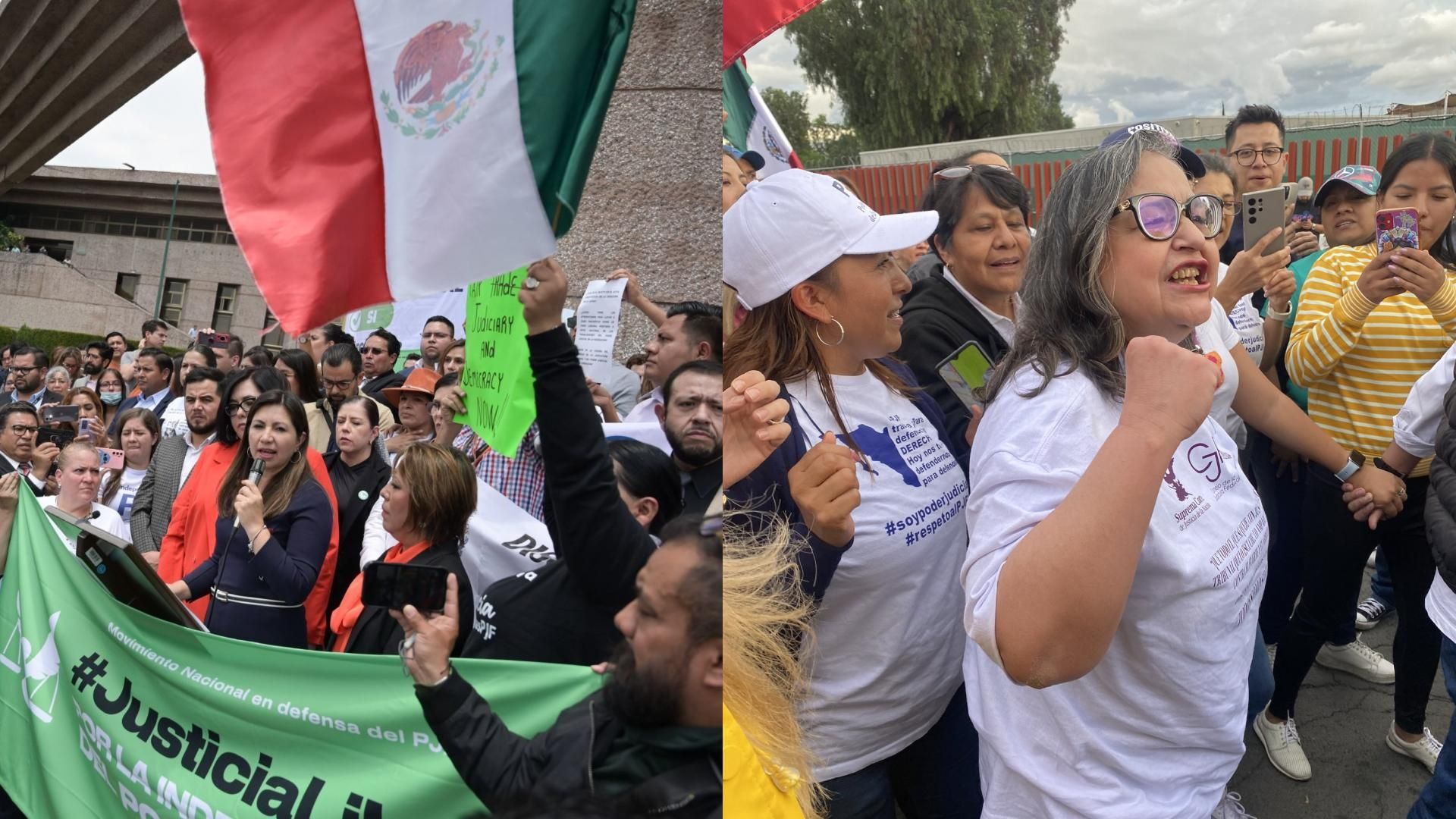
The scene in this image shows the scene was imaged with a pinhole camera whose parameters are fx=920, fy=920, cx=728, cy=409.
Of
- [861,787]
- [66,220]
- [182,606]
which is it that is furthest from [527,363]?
[66,220]

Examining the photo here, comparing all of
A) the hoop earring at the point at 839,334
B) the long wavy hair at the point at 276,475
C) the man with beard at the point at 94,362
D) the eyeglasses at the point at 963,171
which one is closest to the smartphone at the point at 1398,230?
the eyeglasses at the point at 963,171

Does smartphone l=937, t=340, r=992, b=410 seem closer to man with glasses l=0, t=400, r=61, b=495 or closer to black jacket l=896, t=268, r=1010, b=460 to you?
black jacket l=896, t=268, r=1010, b=460

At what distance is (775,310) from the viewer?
4.13 ft

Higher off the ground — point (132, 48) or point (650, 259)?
point (132, 48)

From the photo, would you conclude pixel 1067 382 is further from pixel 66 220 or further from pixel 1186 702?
pixel 66 220

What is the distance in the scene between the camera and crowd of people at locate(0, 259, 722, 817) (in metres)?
0.75

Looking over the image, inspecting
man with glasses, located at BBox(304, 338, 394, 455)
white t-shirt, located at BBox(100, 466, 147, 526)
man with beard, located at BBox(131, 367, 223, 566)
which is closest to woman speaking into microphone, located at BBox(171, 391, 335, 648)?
man with glasses, located at BBox(304, 338, 394, 455)

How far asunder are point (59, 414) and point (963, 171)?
3608mm

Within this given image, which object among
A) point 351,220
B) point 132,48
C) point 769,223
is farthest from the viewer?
point 132,48

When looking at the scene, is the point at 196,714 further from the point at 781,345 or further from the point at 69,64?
the point at 69,64

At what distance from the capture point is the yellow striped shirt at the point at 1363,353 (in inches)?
59.5

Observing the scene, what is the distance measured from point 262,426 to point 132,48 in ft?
3.69

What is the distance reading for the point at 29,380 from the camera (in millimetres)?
5992

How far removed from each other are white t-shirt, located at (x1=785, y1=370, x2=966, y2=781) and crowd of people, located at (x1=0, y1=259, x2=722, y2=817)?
0.34m
